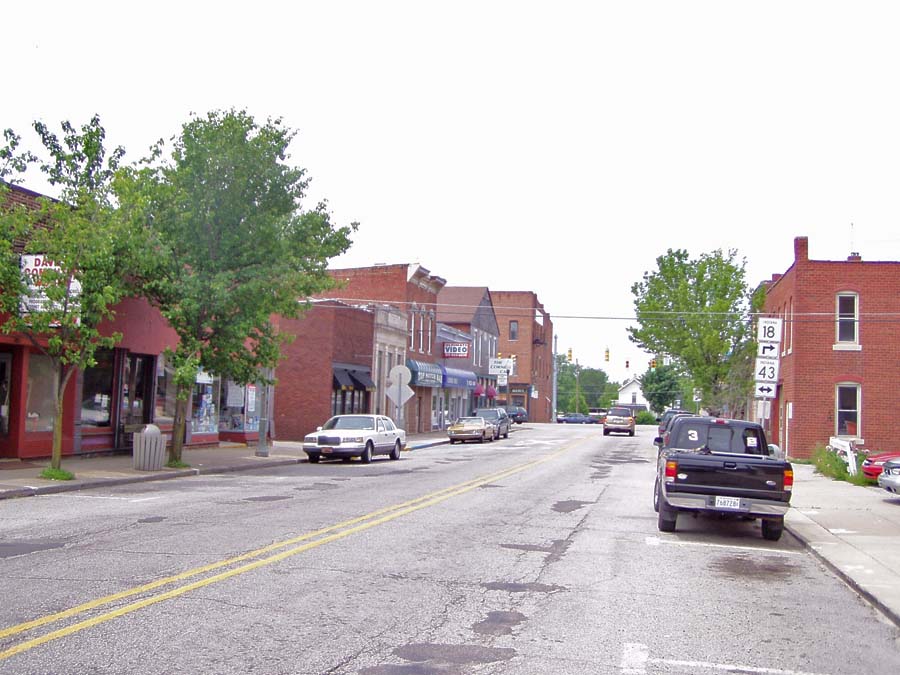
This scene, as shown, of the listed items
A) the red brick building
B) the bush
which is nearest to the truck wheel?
the red brick building

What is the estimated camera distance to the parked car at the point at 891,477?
17.8m

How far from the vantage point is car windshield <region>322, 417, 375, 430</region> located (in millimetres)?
28425

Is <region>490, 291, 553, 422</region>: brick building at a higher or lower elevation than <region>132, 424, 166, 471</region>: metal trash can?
higher

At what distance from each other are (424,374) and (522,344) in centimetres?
3830

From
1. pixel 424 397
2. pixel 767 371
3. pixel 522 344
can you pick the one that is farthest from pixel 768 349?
pixel 522 344

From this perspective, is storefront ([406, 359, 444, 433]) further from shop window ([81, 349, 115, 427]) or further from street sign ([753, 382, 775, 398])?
street sign ([753, 382, 775, 398])

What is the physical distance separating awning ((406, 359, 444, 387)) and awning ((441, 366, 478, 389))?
3.50ft

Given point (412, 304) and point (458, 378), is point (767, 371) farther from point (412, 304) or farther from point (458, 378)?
point (458, 378)

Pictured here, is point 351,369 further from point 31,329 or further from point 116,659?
point 116,659

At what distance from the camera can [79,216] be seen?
60.1ft

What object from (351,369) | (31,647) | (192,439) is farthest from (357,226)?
(31,647)

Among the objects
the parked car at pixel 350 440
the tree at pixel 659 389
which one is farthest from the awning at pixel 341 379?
the tree at pixel 659 389

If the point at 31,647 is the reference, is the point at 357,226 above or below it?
above

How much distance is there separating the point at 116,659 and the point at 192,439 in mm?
24511
